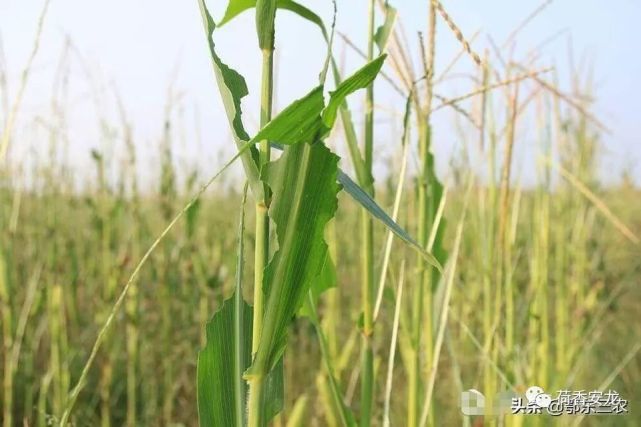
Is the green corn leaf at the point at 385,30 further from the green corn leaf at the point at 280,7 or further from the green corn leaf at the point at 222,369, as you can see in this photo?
the green corn leaf at the point at 222,369

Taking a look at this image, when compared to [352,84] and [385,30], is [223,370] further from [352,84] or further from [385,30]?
[385,30]

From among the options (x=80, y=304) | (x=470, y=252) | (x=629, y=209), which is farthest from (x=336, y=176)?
(x=629, y=209)

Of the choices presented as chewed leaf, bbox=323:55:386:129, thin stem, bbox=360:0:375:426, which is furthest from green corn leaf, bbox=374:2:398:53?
chewed leaf, bbox=323:55:386:129

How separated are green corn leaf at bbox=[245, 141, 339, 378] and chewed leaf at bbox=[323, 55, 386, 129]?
0.03 m

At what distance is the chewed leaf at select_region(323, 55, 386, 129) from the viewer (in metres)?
0.38

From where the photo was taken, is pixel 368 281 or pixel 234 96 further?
pixel 368 281

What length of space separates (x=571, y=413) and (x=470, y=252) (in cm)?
125

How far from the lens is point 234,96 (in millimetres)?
406

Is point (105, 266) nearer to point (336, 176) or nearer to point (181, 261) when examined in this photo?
point (181, 261)

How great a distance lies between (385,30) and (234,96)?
0.23 meters

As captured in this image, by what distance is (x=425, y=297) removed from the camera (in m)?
0.73

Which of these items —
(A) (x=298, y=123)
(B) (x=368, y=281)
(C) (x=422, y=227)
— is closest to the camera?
(A) (x=298, y=123)

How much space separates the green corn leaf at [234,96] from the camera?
40 cm

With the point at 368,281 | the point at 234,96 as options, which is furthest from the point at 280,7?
the point at 368,281
